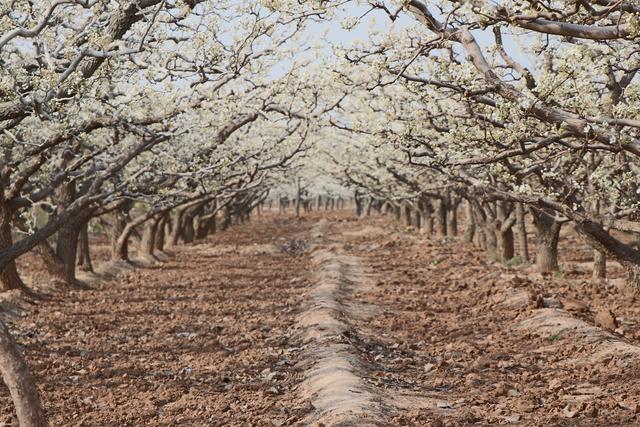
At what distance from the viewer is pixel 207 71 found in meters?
12.3

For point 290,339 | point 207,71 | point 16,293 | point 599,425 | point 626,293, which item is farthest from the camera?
point 16,293

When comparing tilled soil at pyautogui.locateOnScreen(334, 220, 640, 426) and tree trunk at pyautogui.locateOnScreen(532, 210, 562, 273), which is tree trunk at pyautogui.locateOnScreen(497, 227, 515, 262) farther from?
tree trunk at pyautogui.locateOnScreen(532, 210, 562, 273)

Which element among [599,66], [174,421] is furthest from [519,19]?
[174,421]

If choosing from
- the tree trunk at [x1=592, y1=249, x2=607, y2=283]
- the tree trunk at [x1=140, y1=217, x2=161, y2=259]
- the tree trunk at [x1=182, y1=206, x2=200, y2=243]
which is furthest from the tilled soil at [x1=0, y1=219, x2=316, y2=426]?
the tree trunk at [x1=182, y1=206, x2=200, y2=243]

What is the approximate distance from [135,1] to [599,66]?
576cm

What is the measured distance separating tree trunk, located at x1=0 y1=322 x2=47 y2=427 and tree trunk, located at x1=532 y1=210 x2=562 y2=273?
15.8 meters

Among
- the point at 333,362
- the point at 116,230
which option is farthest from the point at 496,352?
the point at 116,230

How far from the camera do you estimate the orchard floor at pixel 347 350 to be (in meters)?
9.16

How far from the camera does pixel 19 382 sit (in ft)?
22.7

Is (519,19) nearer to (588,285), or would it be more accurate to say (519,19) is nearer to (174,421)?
(174,421)

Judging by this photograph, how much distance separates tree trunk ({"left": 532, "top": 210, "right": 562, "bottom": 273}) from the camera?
67.4ft

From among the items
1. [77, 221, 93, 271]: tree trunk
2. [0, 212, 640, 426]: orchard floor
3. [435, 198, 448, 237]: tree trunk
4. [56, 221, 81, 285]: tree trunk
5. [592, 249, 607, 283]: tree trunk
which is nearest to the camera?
[0, 212, 640, 426]: orchard floor

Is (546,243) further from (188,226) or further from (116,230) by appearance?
(188,226)

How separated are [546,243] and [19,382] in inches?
664
